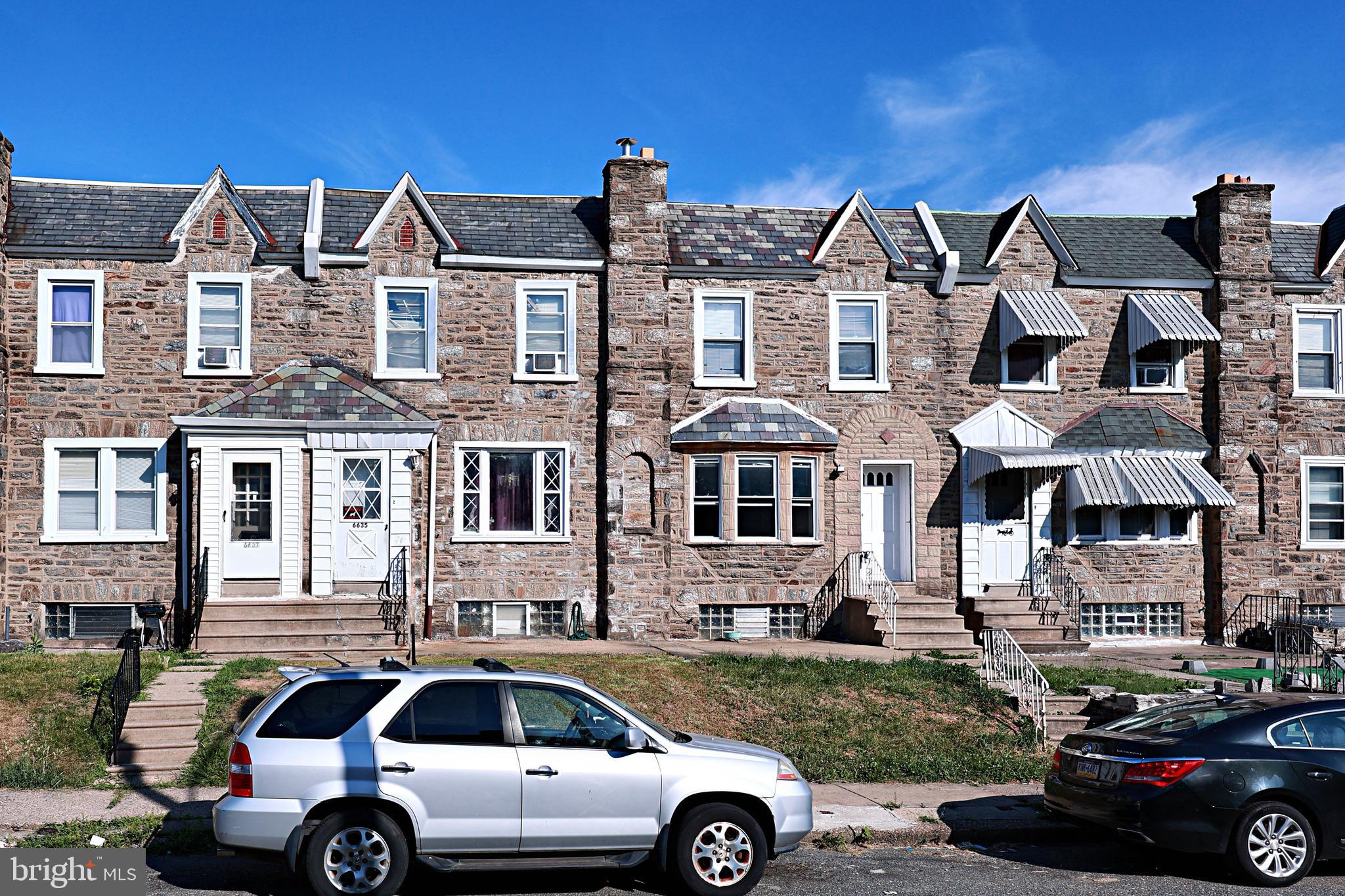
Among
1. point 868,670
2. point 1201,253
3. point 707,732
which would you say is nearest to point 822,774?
point 707,732

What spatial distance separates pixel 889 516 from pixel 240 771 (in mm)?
15529

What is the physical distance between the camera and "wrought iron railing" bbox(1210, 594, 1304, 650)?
21.8m

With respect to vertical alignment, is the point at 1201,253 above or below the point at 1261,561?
above

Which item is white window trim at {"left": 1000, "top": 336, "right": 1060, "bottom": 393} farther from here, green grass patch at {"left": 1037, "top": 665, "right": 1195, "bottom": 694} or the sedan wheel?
the sedan wheel

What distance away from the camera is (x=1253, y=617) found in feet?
72.4

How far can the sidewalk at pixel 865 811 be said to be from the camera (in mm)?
10320

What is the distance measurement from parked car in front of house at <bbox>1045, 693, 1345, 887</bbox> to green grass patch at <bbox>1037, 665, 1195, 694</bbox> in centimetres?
617

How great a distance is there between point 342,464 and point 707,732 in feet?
28.2

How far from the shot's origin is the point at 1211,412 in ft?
73.5

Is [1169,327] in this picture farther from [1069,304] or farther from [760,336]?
[760,336]

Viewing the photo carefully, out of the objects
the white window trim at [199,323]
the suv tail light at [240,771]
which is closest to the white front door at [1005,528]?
the white window trim at [199,323]

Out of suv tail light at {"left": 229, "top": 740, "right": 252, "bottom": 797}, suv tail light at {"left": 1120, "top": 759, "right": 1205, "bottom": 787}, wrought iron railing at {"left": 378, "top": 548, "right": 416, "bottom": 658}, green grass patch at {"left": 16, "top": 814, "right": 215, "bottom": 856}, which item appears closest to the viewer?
suv tail light at {"left": 229, "top": 740, "right": 252, "bottom": 797}

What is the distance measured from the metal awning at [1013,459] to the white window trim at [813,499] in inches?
113

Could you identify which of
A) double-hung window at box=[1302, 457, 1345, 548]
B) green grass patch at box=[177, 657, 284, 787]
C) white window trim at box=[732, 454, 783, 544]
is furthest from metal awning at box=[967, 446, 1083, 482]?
green grass patch at box=[177, 657, 284, 787]
